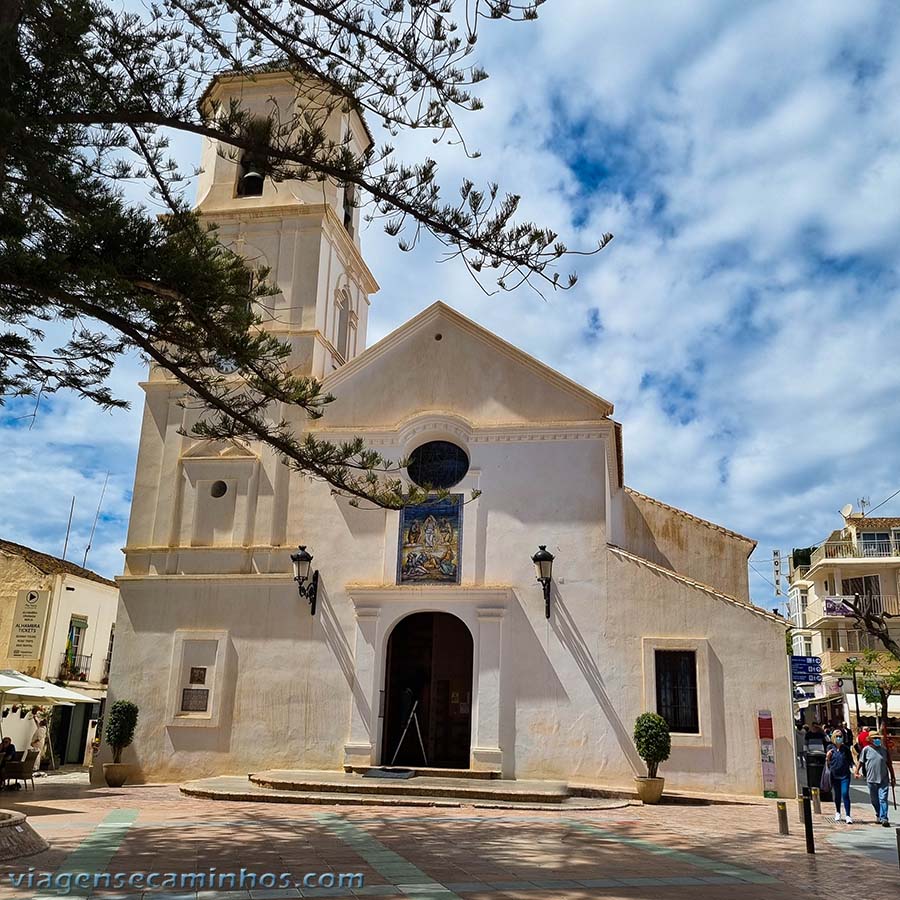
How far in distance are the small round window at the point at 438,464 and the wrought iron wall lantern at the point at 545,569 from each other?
253 centimetres

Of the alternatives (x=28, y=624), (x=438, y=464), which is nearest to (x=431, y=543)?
(x=438, y=464)

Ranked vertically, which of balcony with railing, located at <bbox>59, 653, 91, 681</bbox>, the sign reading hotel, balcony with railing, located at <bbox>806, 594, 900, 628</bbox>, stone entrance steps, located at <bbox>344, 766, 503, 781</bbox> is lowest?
stone entrance steps, located at <bbox>344, 766, 503, 781</bbox>

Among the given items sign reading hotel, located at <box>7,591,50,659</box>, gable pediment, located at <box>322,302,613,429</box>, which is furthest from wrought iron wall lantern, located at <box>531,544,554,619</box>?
sign reading hotel, located at <box>7,591,50,659</box>

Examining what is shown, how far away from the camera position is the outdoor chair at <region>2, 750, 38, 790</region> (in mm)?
17155

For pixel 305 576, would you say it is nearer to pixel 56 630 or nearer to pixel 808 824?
pixel 808 824

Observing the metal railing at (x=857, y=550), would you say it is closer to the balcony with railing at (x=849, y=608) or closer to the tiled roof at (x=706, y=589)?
the balcony with railing at (x=849, y=608)

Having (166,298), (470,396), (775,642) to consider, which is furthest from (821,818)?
(166,298)

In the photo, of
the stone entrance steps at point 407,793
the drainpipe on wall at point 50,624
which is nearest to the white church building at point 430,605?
the stone entrance steps at point 407,793

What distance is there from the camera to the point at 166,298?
8992mm

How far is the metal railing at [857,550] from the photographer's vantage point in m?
46.5

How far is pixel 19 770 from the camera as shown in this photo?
1741 centimetres

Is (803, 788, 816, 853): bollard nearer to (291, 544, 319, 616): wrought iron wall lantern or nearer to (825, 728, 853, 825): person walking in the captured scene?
(825, 728, 853, 825): person walking

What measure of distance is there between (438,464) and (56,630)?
1612cm

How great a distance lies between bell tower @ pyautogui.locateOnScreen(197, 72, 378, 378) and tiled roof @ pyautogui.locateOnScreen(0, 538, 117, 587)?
13.5m
